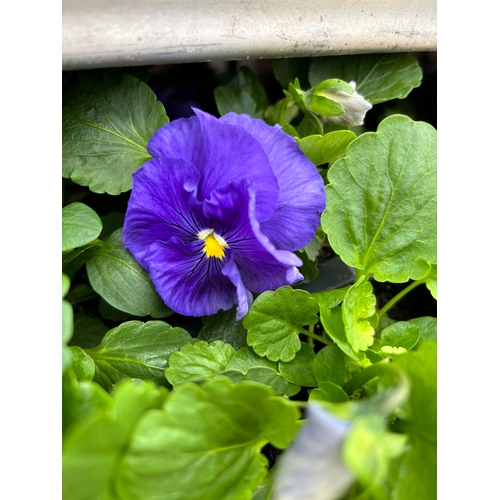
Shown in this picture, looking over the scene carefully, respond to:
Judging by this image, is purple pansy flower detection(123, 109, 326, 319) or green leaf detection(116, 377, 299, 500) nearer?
green leaf detection(116, 377, 299, 500)

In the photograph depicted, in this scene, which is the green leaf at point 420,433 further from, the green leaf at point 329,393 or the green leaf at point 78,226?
the green leaf at point 78,226

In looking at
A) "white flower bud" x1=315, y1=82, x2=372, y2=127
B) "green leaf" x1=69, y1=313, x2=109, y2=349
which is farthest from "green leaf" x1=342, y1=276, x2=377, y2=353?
"green leaf" x1=69, y1=313, x2=109, y2=349

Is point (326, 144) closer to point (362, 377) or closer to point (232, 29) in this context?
point (232, 29)

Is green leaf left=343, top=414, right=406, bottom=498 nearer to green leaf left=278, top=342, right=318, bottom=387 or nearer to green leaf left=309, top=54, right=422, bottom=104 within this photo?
green leaf left=278, top=342, right=318, bottom=387

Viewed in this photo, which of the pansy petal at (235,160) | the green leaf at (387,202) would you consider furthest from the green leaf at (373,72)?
the pansy petal at (235,160)

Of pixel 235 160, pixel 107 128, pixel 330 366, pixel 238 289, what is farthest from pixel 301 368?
pixel 107 128
